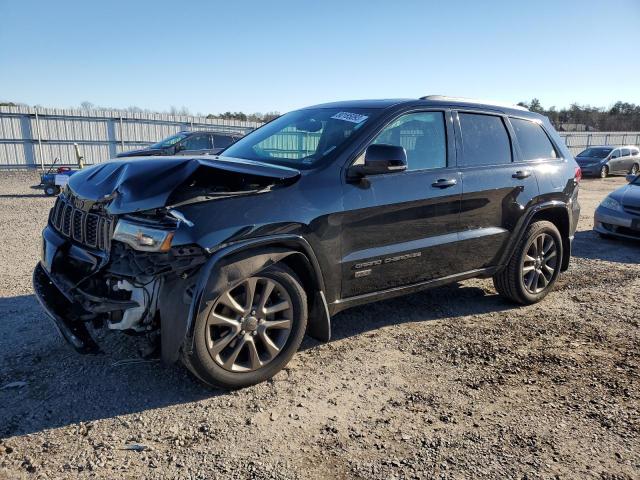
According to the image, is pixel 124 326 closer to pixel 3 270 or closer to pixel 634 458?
pixel 634 458

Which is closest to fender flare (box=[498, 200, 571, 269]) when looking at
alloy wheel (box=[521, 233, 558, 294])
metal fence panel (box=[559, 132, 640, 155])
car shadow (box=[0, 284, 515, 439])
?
alloy wheel (box=[521, 233, 558, 294])

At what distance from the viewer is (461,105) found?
4.39 metres

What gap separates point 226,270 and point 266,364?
0.75 meters

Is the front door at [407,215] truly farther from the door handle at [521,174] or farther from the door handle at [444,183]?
the door handle at [521,174]

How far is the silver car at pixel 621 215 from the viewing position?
8133 mm

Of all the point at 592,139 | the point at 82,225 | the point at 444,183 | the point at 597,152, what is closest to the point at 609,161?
the point at 597,152

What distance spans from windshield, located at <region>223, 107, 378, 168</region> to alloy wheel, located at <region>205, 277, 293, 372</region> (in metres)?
1.01

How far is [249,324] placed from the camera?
10.5 ft

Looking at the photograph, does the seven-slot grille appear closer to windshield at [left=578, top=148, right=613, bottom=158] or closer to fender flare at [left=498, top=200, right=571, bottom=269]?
fender flare at [left=498, top=200, right=571, bottom=269]

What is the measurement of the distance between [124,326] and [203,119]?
23448 mm

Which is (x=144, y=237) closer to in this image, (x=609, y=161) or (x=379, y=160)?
(x=379, y=160)

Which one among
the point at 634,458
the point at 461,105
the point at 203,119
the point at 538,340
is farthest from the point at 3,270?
the point at 203,119

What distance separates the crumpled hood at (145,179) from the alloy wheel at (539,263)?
284cm

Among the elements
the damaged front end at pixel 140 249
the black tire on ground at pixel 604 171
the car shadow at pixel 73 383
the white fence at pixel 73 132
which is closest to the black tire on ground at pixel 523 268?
the damaged front end at pixel 140 249
